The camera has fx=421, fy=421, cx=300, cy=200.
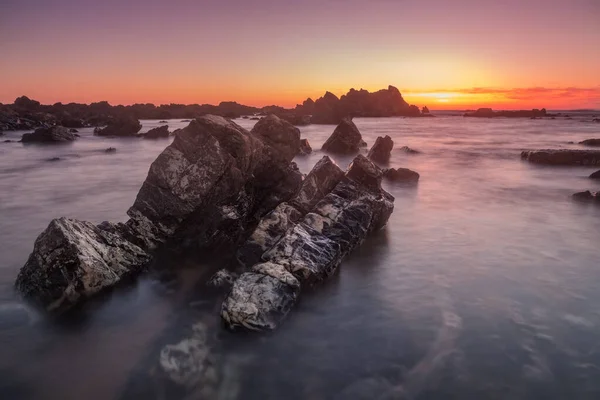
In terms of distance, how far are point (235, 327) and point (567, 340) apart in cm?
630

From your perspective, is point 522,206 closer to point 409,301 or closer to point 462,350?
point 409,301

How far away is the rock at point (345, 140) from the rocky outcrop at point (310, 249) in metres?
22.8

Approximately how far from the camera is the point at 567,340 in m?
7.95

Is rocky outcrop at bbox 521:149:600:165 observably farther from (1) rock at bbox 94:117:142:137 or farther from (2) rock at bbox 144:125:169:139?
(1) rock at bbox 94:117:142:137

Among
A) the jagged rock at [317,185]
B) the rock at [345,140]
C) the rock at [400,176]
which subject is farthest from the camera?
the rock at [345,140]

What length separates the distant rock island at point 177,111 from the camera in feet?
231

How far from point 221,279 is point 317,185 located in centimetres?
432

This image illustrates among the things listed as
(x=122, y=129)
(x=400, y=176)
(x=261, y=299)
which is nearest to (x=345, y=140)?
(x=400, y=176)

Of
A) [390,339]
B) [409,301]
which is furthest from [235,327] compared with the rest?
[409,301]

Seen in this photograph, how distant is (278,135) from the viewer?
14273mm

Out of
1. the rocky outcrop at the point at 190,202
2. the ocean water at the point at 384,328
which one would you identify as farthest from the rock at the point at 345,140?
the rocky outcrop at the point at 190,202

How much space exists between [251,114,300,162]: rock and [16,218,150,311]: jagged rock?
648 centimetres

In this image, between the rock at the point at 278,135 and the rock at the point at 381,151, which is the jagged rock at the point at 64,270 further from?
the rock at the point at 381,151

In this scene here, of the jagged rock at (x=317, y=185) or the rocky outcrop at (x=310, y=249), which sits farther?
the jagged rock at (x=317, y=185)
